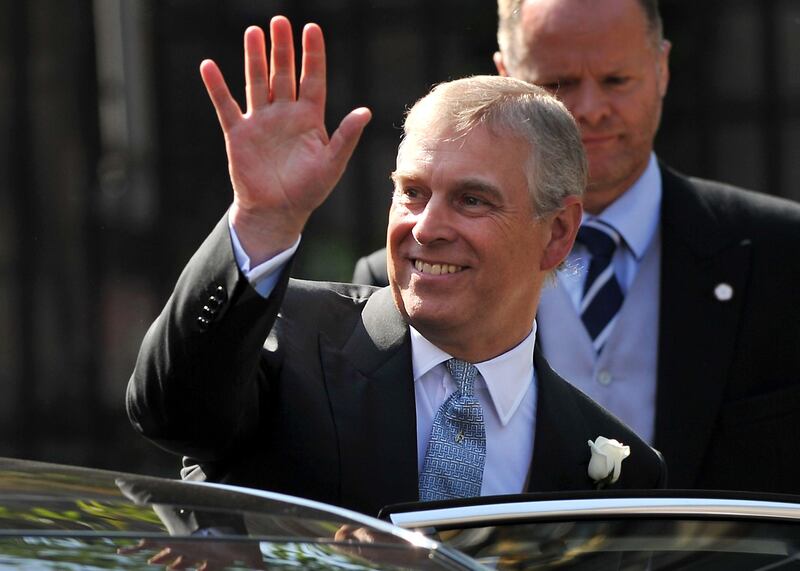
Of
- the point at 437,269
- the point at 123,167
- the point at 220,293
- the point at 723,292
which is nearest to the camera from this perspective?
the point at 220,293

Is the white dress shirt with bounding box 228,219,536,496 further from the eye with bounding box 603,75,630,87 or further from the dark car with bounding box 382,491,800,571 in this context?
the eye with bounding box 603,75,630,87

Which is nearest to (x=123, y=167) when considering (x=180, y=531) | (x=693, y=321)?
(x=693, y=321)

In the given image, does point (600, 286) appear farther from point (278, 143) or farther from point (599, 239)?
point (278, 143)

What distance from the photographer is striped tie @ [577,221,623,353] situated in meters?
3.59

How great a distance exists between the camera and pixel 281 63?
2510 mm

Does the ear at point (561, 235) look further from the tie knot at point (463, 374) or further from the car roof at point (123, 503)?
the car roof at point (123, 503)

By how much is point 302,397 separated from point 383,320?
238 millimetres

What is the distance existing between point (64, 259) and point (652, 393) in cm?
359

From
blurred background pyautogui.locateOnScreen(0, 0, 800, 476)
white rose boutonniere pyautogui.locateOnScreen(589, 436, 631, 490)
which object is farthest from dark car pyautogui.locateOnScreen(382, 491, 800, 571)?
blurred background pyautogui.locateOnScreen(0, 0, 800, 476)

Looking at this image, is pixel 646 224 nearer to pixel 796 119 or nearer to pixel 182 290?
pixel 182 290

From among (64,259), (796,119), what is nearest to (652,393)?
(796,119)

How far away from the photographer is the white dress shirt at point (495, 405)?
2.65m

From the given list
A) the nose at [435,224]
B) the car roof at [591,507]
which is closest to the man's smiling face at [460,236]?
the nose at [435,224]

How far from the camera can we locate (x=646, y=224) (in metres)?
3.66
